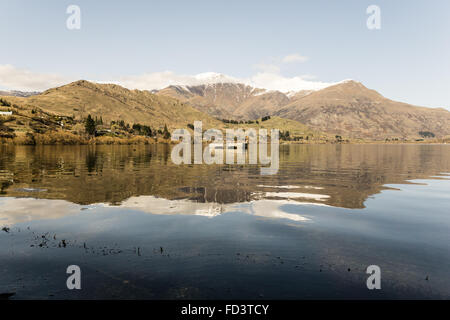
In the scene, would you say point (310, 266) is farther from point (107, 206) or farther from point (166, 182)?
point (166, 182)

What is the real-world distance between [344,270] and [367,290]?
1.90 metres

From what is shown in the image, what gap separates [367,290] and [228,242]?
8203 millimetres

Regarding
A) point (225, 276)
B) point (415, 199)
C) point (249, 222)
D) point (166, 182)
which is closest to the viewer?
point (225, 276)

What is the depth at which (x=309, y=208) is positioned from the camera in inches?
1136

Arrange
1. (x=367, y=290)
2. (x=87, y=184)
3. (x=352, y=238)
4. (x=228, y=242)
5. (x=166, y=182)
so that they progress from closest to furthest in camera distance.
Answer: (x=367, y=290), (x=228, y=242), (x=352, y=238), (x=87, y=184), (x=166, y=182)

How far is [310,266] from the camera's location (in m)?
14.9

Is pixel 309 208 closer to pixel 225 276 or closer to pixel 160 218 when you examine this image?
pixel 160 218

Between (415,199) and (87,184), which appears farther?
(87,184)
